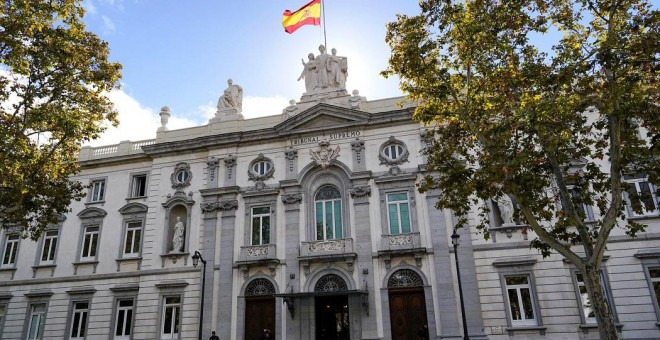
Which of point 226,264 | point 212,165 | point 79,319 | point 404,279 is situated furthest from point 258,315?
point 79,319

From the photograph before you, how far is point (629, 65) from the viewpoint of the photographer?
12.7m

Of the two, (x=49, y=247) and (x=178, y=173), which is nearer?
(x=178, y=173)

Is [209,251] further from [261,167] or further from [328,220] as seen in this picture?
[328,220]

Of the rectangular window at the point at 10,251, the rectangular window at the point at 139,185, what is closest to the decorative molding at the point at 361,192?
the rectangular window at the point at 139,185

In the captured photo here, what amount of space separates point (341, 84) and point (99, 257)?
54.9 feet

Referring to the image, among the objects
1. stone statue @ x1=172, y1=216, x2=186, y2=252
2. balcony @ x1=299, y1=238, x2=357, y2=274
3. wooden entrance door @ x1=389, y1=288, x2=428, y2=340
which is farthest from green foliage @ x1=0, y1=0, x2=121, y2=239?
wooden entrance door @ x1=389, y1=288, x2=428, y2=340

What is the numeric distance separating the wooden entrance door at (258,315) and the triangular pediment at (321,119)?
897cm

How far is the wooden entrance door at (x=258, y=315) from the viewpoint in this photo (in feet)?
74.5

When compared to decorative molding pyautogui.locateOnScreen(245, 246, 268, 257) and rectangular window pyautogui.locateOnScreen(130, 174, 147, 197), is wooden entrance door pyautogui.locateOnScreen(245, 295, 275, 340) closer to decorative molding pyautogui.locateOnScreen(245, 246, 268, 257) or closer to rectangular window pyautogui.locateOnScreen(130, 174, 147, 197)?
decorative molding pyautogui.locateOnScreen(245, 246, 268, 257)

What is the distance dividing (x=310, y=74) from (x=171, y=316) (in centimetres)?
1524

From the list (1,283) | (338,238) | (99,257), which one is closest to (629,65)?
(338,238)

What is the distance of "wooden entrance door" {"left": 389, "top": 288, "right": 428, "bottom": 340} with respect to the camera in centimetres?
2100

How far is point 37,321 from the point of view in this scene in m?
26.1

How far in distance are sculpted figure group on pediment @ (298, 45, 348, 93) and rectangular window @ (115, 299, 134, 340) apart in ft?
50.5
